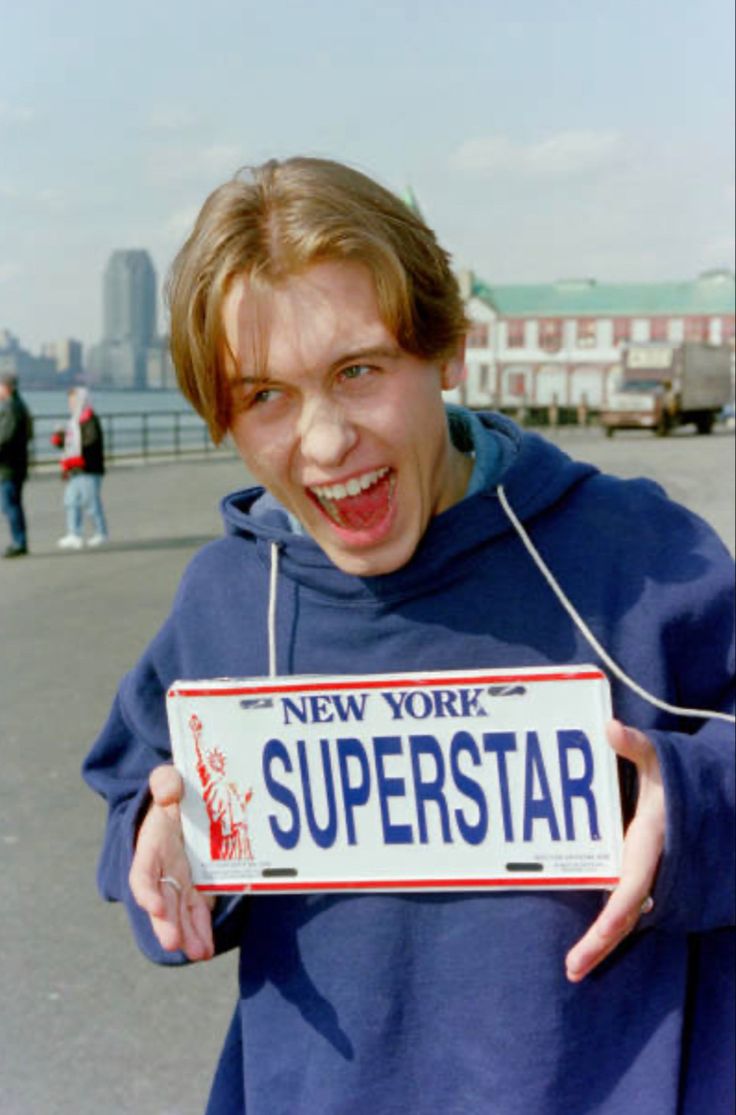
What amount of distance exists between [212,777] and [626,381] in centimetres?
4390

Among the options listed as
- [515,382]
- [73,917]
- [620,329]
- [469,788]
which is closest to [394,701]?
[469,788]

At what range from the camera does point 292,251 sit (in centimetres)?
157

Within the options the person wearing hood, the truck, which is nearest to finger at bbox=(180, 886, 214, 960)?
the person wearing hood

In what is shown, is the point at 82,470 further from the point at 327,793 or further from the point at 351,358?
the point at 351,358

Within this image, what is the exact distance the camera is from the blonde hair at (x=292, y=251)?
1.58m

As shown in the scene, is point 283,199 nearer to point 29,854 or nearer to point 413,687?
point 413,687

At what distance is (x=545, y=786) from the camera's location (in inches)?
65.5

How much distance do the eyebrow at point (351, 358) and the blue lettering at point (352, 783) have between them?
1.37ft

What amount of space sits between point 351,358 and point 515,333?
98418 millimetres

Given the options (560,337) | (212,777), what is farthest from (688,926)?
(560,337)

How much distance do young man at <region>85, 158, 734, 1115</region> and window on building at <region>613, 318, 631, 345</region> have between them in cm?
9902

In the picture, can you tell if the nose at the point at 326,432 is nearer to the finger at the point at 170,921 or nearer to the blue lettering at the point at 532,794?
the blue lettering at the point at 532,794

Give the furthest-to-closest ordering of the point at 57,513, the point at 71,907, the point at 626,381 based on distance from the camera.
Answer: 1. the point at 626,381
2. the point at 57,513
3. the point at 71,907

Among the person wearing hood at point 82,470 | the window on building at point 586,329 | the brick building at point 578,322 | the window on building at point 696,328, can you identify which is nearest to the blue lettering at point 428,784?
the person wearing hood at point 82,470
